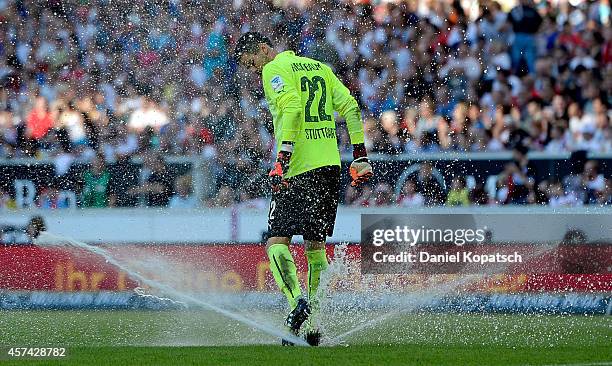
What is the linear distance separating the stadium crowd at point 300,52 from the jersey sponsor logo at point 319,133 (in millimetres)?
4645

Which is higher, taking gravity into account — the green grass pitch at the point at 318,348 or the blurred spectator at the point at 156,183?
the blurred spectator at the point at 156,183

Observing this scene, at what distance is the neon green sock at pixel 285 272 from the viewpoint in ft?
25.6

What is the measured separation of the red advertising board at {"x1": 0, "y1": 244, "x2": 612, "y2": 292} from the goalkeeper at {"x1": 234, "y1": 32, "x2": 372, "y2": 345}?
3.48 m

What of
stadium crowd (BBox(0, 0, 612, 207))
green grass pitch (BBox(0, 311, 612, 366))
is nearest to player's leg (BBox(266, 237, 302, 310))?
green grass pitch (BBox(0, 311, 612, 366))

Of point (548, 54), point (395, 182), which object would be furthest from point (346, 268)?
point (548, 54)

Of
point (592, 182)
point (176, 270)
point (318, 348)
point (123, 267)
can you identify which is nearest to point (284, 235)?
point (318, 348)

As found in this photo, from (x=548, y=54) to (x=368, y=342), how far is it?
7.89 meters

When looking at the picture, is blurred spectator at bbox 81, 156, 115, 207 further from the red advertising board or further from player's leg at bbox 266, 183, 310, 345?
player's leg at bbox 266, 183, 310, 345

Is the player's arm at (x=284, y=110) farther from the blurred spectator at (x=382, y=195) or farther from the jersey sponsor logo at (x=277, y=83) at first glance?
the blurred spectator at (x=382, y=195)

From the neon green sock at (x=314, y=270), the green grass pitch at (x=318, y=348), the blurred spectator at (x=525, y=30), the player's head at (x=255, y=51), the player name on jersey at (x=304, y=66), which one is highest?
the blurred spectator at (x=525, y=30)

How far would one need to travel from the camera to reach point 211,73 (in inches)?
572

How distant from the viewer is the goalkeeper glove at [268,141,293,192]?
747 centimetres

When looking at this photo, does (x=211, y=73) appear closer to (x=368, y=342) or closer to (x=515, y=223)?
(x=515, y=223)

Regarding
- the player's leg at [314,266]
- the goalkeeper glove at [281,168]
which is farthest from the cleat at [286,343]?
the goalkeeper glove at [281,168]
